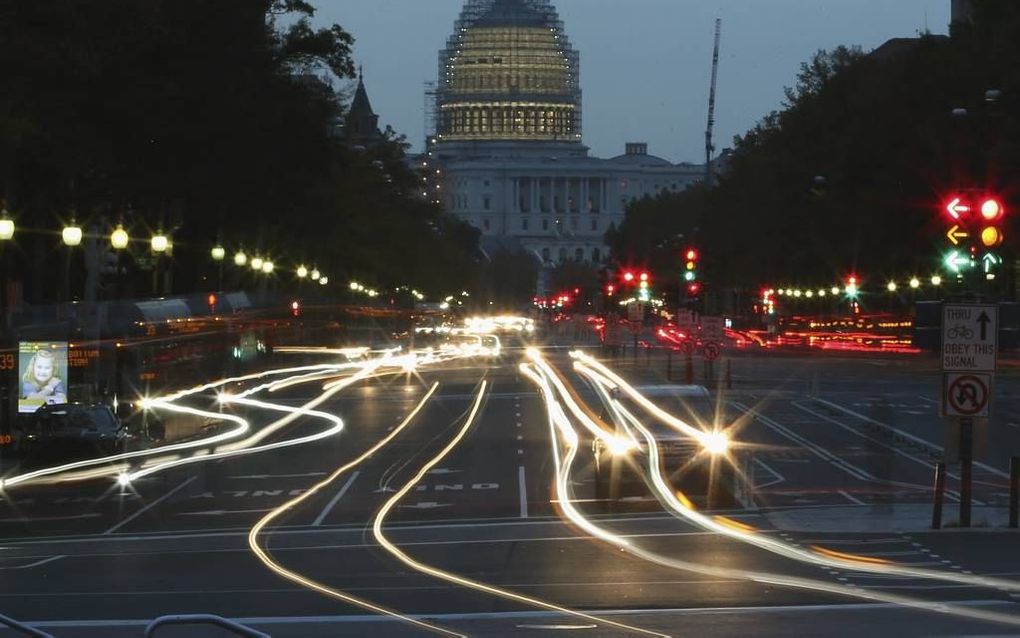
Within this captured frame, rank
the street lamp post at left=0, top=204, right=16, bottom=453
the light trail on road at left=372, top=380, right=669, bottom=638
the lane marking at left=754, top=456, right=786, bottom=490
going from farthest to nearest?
the street lamp post at left=0, top=204, right=16, bottom=453 → the lane marking at left=754, top=456, right=786, bottom=490 → the light trail on road at left=372, top=380, right=669, bottom=638

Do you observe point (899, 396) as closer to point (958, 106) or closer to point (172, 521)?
point (958, 106)

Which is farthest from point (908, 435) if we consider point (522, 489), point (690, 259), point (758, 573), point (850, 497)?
point (758, 573)

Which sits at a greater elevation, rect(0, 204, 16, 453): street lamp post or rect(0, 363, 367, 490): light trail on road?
rect(0, 204, 16, 453): street lamp post

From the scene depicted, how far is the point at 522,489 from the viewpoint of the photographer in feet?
101

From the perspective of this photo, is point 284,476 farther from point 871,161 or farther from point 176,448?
point 871,161

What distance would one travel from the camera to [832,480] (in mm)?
31562

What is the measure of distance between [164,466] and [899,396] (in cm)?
2775

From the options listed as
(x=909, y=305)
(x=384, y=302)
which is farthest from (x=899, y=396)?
(x=384, y=302)

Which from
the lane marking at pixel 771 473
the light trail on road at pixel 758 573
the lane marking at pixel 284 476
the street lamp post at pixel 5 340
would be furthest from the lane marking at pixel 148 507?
the lane marking at pixel 771 473

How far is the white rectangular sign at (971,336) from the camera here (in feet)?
78.8

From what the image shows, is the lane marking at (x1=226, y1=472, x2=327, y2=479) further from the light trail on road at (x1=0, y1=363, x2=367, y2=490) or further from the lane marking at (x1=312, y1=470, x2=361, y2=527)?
the light trail on road at (x1=0, y1=363, x2=367, y2=490)

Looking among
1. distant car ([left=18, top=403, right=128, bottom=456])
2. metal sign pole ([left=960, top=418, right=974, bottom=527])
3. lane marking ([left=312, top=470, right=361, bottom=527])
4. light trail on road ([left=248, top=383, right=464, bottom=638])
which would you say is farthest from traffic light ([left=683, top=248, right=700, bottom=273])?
metal sign pole ([left=960, top=418, right=974, bottom=527])

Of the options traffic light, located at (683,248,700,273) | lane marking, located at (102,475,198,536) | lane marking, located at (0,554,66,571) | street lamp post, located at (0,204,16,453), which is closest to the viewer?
lane marking, located at (0,554,66,571)

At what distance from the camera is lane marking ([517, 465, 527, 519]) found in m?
27.3
